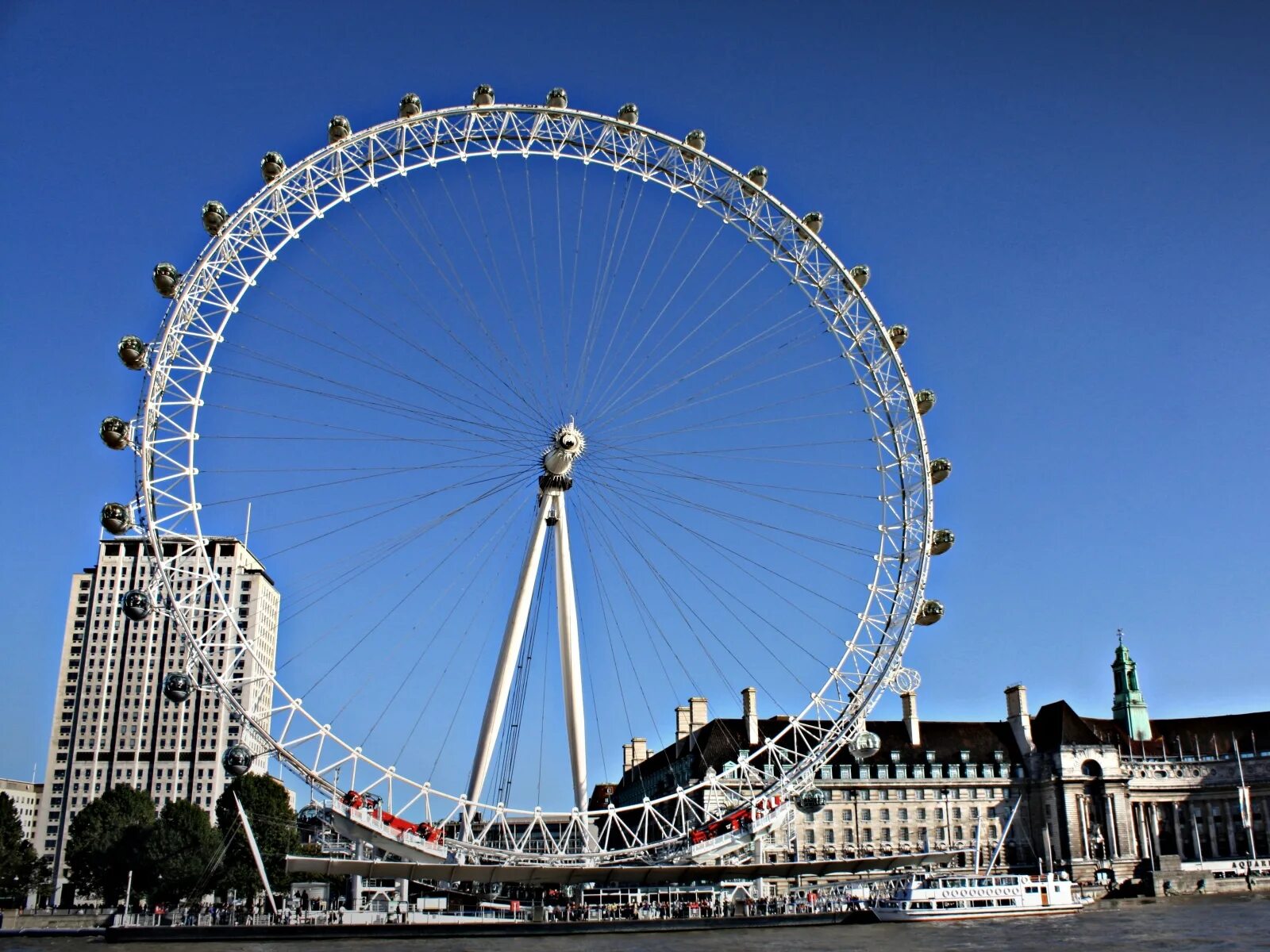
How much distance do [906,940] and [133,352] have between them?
162 ft

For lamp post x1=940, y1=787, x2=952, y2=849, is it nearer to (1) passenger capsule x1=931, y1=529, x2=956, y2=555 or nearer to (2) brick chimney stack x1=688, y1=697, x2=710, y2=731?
(2) brick chimney stack x1=688, y1=697, x2=710, y2=731

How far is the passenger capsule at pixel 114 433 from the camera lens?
59.7 m

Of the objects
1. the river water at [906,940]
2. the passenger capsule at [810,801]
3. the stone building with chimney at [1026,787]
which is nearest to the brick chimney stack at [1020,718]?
the stone building with chimney at [1026,787]

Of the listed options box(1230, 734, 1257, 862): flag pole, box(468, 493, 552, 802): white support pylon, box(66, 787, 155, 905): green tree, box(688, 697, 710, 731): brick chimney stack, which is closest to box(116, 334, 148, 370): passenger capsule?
box(468, 493, 552, 802): white support pylon

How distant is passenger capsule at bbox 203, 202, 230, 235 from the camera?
61.4 meters

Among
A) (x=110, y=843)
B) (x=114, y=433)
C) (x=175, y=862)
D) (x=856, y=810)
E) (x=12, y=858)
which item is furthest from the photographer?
(x=856, y=810)

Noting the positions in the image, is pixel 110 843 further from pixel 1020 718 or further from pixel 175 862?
pixel 1020 718

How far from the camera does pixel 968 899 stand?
85.2 metres

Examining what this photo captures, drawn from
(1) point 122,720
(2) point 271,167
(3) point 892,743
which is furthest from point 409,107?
(1) point 122,720

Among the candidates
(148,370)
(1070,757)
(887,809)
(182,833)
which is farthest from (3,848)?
(1070,757)

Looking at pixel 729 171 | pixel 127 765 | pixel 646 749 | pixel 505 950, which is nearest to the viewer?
pixel 505 950

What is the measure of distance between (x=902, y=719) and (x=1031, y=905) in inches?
1676

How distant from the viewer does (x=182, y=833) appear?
4262 inches

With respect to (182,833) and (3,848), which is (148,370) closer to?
(182,833)
